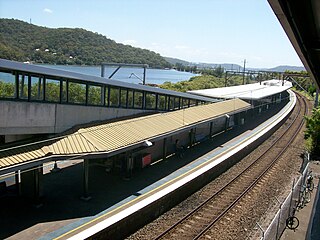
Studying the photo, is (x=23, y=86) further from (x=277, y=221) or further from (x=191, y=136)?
(x=191, y=136)

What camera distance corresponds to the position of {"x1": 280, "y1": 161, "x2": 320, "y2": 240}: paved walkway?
1309 centimetres

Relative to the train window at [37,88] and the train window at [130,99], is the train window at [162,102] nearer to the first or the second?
the train window at [130,99]

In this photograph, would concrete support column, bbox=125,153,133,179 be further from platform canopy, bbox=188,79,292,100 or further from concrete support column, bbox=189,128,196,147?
platform canopy, bbox=188,79,292,100

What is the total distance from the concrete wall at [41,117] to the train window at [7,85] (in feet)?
1.21

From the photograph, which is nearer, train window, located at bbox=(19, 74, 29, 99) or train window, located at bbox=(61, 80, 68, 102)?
train window, located at bbox=(19, 74, 29, 99)

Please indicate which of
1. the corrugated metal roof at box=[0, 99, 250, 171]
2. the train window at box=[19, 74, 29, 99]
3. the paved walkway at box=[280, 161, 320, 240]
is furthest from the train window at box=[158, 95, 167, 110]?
the train window at box=[19, 74, 29, 99]

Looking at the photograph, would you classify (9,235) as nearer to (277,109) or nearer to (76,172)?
(76,172)

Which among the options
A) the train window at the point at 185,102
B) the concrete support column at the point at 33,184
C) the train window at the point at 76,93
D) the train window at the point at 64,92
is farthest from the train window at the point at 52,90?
the train window at the point at 185,102

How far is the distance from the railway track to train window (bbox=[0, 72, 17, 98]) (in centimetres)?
846

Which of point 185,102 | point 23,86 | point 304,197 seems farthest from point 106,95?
point 304,197

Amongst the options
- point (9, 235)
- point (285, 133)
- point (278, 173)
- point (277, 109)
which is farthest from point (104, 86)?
point (277, 109)

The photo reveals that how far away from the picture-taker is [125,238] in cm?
1268

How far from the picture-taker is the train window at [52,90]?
15.4 m

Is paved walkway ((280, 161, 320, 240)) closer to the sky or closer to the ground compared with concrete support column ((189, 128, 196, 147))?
closer to the ground
